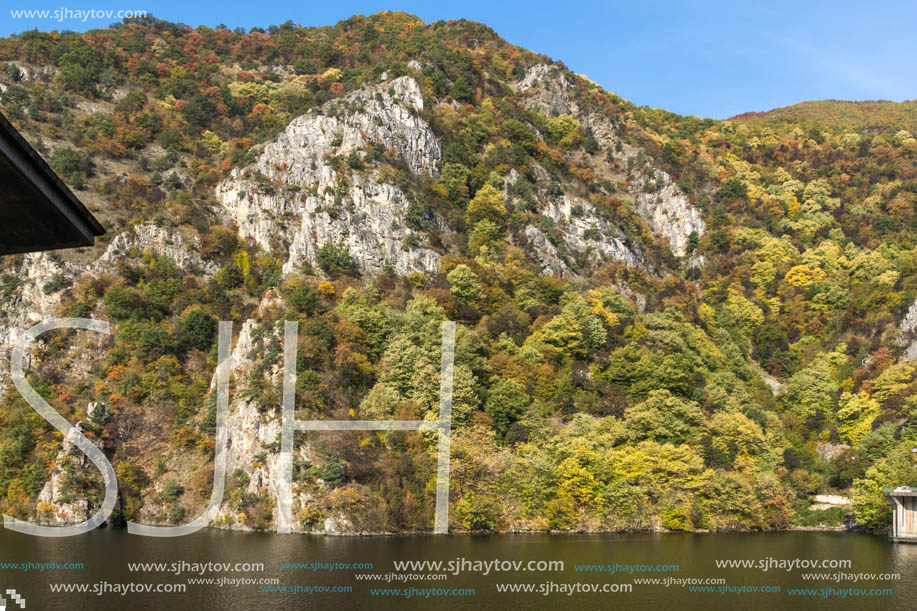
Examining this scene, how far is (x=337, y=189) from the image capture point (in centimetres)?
8425

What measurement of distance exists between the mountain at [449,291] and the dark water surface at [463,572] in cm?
604

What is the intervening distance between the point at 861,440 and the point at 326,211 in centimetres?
6249

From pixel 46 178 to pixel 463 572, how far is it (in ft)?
101

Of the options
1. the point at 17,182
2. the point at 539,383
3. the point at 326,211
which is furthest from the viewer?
the point at 326,211


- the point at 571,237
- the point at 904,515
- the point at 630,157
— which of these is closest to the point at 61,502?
the point at 904,515

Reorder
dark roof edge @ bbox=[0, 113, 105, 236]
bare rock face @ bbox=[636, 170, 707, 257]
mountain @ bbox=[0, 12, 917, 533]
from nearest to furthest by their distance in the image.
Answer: dark roof edge @ bbox=[0, 113, 105, 236] < mountain @ bbox=[0, 12, 917, 533] < bare rock face @ bbox=[636, 170, 707, 257]

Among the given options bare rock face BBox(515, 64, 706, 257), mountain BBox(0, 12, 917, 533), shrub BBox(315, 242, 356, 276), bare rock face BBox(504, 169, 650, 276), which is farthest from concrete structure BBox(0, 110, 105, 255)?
bare rock face BBox(515, 64, 706, 257)

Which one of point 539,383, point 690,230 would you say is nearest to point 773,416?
point 539,383

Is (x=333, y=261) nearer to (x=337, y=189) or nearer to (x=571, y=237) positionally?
(x=337, y=189)

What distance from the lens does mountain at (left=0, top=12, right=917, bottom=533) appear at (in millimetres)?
53969

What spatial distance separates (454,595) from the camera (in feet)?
93.1

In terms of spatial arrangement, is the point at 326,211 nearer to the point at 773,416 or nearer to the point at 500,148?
the point at 500,148

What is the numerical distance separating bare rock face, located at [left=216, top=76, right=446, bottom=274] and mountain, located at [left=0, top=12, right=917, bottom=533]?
1.20ft
